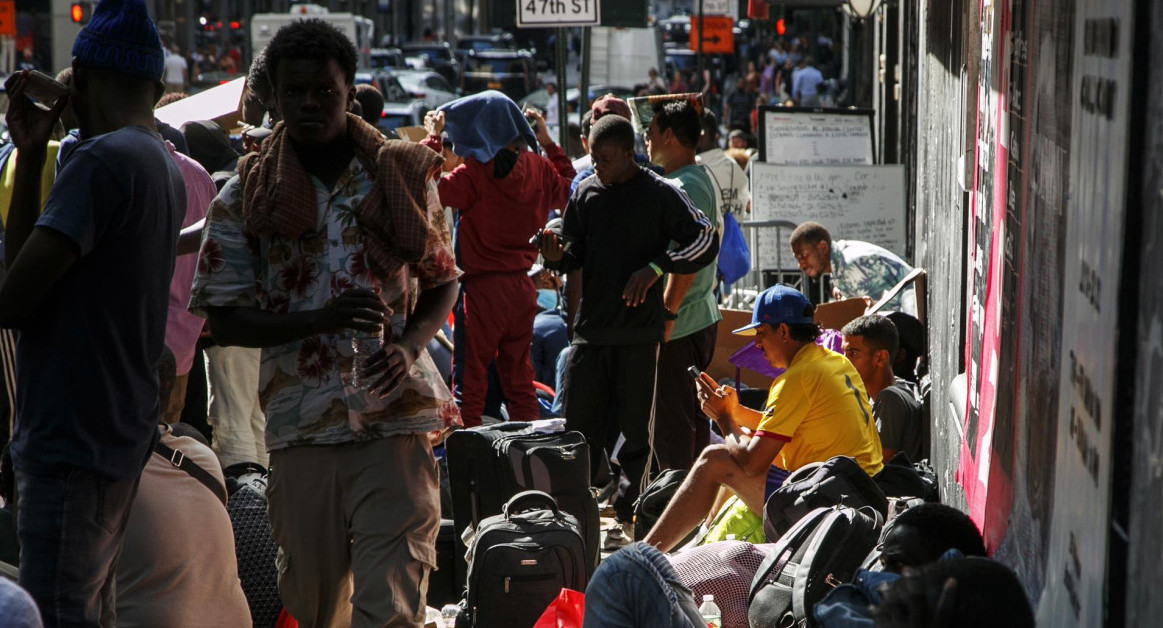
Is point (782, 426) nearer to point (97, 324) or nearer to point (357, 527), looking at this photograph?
point (357, 527)

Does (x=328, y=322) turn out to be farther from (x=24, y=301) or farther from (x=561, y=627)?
(x=561, y=627)

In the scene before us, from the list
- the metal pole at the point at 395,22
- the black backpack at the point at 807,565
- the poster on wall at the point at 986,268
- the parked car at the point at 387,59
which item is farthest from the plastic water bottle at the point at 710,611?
the metal pole at the point at 395,22

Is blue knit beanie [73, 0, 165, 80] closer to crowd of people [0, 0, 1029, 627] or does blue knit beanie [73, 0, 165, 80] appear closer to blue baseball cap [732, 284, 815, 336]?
crowd of people [0, 0, 1029, 627]

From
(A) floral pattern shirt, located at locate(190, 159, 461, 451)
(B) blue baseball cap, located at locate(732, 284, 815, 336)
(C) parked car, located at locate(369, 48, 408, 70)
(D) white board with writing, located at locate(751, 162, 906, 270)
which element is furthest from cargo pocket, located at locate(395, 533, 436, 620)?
(C) parked car, located at locate(369, 48, 408, 70)

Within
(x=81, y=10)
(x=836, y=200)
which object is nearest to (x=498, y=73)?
(x=81, y=10)

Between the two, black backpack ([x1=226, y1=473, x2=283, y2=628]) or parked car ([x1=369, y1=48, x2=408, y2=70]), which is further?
parked car ([x1=369, y1=48, x2=408, y2=70])

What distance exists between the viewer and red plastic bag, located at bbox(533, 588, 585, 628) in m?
4.36

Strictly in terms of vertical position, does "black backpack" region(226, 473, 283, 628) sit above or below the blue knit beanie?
below

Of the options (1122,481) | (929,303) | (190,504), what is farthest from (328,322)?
(929,303)

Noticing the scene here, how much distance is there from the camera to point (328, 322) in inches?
139

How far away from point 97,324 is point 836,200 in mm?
8608

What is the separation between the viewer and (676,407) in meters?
6.82

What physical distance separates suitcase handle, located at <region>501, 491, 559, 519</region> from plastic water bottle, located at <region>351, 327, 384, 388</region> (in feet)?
4.64

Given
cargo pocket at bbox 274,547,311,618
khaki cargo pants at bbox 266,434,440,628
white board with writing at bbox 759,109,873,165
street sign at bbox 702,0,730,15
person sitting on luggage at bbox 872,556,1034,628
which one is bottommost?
cargo pocket at bbox 274,547,311,618
